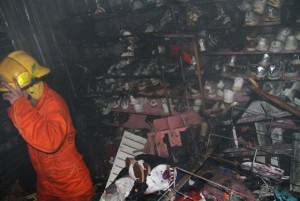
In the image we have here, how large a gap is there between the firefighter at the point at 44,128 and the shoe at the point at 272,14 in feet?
11.7

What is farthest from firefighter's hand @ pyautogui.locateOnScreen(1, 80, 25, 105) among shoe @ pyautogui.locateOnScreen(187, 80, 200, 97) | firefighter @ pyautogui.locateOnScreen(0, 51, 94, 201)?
shoe @ pyautogui.locateOnScreen(187, 80, 200, 97)

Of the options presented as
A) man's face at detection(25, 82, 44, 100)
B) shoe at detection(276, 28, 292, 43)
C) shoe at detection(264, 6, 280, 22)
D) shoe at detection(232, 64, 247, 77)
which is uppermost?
shoe at detection(264, 6, 280, 22)

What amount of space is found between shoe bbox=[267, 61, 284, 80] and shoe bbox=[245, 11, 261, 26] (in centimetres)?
83

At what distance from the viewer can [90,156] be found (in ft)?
20.1

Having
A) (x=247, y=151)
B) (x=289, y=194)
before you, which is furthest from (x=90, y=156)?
(x=289, y=194)

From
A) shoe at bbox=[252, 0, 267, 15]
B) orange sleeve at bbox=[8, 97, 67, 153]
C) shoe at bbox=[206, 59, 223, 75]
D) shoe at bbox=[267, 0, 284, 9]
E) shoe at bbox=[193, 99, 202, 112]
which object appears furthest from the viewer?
shoe at bbox=[193, 99, 202, 112]

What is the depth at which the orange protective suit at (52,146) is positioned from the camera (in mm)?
3214

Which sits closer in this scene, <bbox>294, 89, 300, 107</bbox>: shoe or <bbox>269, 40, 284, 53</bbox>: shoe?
<bbox>269, 40, 284, 53</bbox>: shoe

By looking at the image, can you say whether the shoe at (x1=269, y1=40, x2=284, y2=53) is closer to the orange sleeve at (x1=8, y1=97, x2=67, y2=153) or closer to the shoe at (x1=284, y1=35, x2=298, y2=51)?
the shoe at (x1=284, y1=35, x2=298, y2=51)

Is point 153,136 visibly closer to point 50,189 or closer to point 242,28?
point 50,189

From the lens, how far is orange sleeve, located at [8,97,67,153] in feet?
10.5

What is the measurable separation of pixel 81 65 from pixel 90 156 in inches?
79.3

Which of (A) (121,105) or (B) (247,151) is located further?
(A) (121,105)

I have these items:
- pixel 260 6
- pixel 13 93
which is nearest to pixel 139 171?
pixel 13 93
